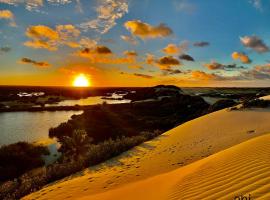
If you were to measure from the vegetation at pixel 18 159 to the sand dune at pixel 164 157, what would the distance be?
8.34 metres

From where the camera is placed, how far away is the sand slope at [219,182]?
4715mm

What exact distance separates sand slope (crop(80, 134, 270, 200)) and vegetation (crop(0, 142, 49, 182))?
1216cm

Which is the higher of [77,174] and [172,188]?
[172,188]

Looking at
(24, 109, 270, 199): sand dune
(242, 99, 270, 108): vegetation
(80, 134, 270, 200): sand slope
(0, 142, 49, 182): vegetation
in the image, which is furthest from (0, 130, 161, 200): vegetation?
(242, 99, 270, 108): vegetation

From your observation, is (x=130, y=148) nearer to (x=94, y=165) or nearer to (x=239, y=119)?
(x=94, y=165)

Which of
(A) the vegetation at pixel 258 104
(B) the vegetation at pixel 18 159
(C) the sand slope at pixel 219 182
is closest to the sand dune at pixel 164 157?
(C) the sand slope at pixel 219 182

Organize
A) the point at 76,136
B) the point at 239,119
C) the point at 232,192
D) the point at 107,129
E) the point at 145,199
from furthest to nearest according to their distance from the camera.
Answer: the point at 107,129 < the point at 76,136 < the point at 239,119 < the point at 145,199 < the point at 232,192

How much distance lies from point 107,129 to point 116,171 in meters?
22.0

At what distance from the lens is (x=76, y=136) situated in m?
19.0

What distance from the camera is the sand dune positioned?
7.78m

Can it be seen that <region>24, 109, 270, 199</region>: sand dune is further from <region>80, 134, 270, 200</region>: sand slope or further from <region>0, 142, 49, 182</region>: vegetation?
<region>0, 142, 49, 182</region>: vegetation

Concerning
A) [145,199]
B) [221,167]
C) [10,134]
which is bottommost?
[10,134]

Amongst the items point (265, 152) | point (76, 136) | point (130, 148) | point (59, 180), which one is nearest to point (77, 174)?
point (59, 180)

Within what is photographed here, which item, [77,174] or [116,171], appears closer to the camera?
[116,171]
